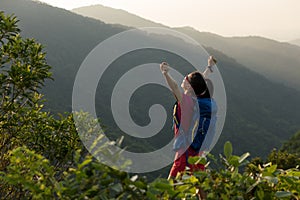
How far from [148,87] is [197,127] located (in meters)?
113

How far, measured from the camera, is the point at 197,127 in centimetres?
331

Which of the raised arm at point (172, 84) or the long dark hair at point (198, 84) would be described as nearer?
the raised arm at point (172, 84)

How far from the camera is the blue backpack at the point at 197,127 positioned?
10.9 feet

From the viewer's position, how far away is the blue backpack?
3312 millimetres

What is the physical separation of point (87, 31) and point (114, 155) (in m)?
136

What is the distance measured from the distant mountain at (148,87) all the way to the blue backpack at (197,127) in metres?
73.4

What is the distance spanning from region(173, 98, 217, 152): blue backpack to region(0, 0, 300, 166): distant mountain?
73353 mm

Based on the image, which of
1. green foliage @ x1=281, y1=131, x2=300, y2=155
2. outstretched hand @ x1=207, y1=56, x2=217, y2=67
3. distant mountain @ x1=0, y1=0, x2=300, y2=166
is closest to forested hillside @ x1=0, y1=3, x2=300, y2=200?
outstretched hand @ x1=207, y1=56, x2=217, y2=67

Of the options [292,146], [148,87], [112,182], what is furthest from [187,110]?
[148,87]

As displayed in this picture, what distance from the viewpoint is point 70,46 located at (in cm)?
11831

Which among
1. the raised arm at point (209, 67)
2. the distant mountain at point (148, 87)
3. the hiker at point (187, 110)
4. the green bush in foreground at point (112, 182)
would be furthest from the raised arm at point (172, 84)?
the distant mountain at point (148, 87)

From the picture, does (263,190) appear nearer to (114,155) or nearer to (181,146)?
(114,155)

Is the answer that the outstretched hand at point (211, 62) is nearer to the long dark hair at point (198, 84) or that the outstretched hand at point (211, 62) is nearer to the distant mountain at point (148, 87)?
the long dark hair at point (198, 84)

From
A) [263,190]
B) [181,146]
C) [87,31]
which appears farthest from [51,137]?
[87,31]
